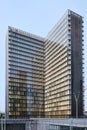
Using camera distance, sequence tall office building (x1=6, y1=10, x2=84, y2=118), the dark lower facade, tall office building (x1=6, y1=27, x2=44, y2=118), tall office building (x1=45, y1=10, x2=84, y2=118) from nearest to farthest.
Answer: the dark lower facade, tall office building (x1=45, y1=10, x2=84, y2=118), tall office building (x1=6, y1=10, x2=84, y2=118), tall office building (x1=6, y1=27, x2=44, y2=118)

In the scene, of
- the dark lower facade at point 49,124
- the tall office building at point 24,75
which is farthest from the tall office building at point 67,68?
the dark lower facade at point 49,124

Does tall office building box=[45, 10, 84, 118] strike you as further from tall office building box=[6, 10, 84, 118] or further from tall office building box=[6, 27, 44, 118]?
tall office building box=[6, 27, 44, 118]

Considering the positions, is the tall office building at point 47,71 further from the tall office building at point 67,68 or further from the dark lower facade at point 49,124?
the dark lower facade at point 49,124

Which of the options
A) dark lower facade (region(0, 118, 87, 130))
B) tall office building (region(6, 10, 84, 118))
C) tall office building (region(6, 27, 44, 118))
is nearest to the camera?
dark lower facade (region(0, 118, 87, 130))

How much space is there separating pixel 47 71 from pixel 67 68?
36.9 m

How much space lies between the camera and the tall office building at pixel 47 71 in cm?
14975

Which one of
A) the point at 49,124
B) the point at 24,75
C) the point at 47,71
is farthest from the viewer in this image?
the point at 47,71

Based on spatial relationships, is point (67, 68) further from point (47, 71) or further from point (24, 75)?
point (47, 71)

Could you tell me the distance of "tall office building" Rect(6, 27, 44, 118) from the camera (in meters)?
167

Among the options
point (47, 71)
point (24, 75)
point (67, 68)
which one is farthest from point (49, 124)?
point (47, 71)

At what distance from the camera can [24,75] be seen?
176000 millimetres

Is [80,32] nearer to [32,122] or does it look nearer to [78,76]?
[78,76]

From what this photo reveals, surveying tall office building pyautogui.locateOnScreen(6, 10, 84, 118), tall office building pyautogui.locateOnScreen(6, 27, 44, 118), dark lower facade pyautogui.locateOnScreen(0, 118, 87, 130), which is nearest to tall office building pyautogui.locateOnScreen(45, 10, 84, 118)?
tall office building pyautogui.locateOnScreen(6, 10, 84, 118)

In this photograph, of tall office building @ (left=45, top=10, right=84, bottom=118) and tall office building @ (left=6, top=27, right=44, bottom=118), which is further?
tall office building @ (left=6, top=27, right=44, bottom=118)
